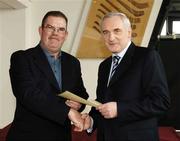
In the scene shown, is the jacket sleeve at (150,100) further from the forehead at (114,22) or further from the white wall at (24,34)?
the white wall at (24,34)

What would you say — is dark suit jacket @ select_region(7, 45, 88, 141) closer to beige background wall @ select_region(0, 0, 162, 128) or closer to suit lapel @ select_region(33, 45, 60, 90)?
suit lapel @ select_region(33, 45, 60, 90)

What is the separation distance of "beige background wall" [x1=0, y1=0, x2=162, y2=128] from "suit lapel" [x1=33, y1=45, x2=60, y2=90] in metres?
1.16

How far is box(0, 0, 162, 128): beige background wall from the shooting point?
9.68 feet

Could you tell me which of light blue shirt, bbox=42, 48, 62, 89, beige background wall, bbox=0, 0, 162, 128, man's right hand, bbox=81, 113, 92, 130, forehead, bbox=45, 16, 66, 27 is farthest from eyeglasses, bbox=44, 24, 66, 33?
beige background wall, bbox=0, 0, 162, 128

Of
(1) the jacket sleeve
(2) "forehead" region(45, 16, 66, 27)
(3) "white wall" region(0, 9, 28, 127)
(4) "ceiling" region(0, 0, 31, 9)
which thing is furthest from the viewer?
(3) "white wall" region(0, 9, 28, 127)

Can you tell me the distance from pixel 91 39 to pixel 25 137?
145cm

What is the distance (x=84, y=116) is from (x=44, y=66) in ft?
1.22

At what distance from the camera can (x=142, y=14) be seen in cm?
296

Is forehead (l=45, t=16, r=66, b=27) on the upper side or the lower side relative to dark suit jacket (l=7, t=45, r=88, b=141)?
upper

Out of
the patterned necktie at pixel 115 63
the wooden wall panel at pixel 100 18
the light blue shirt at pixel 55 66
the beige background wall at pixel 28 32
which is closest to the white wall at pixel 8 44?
the beige background wall at pixel 28 32

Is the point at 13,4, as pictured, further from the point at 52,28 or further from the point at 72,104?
the point at 72,104

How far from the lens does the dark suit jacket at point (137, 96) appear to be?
1.51 m

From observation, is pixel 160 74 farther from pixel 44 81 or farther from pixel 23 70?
pixel 23 70

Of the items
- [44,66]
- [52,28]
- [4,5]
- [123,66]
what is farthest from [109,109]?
[4,5]
